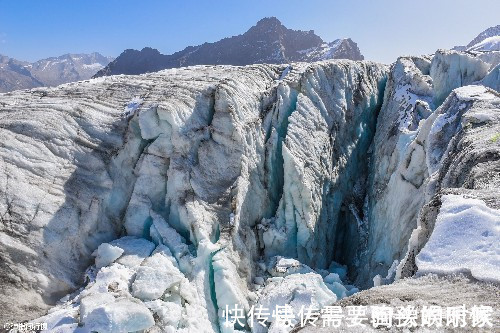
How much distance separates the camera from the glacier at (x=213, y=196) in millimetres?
11578

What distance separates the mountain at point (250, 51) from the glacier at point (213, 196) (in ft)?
332

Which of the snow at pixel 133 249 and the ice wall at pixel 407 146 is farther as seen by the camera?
the ice wall at pixel 407 146

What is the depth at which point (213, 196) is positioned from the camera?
16.9 metres

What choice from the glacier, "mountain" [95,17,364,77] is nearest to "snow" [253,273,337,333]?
the glacier

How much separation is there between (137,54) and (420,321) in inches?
5935

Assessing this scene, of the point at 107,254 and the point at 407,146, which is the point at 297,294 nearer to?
the point at 107,254

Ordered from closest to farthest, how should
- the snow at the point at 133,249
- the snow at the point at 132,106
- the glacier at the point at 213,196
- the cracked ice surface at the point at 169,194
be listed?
the glacier at the point at 213,196, the cracked ice surface at the point at 169,194, the snow at the point at 133,249, the snow at the point at 132,106

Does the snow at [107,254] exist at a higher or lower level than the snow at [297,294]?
higher

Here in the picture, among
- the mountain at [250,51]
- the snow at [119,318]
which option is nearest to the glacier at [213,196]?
the snow at [119,318]

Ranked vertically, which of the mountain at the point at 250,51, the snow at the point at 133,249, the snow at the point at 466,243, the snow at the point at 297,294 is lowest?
the snow at the point at 297,294

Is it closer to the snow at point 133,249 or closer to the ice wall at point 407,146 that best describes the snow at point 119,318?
the snow at point 133,249

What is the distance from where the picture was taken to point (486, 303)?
5.09 metres

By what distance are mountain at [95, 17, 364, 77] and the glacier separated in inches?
3980

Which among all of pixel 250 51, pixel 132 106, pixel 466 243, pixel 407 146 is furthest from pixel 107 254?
pixel 250 51
